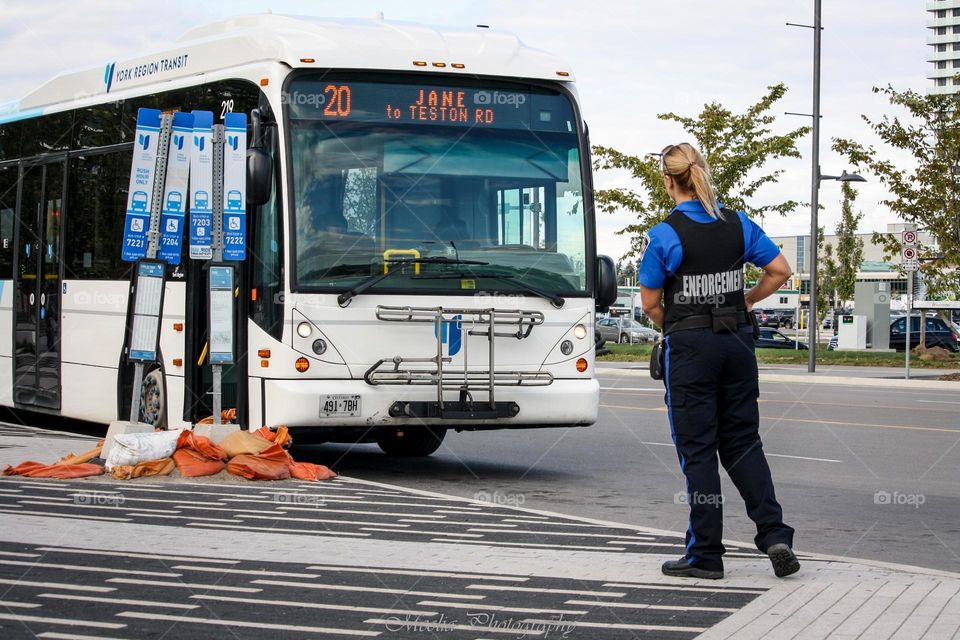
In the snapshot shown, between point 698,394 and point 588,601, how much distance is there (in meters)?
1.13

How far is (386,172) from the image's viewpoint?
10.6 metres

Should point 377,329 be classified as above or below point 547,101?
below

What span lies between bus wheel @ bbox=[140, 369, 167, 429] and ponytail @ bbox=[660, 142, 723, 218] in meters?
6.73

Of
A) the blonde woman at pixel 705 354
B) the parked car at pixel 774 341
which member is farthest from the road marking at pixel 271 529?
the parked car at pixel 774 341

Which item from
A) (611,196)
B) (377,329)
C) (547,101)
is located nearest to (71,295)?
(377,329)

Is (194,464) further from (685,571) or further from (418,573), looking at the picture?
(685,571)

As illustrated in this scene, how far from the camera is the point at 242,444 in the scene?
1005cm

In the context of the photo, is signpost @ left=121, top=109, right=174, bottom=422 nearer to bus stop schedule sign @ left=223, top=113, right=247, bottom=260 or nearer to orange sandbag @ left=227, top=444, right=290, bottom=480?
bus stop schedule sign @ left=223, top=113, right=247, bottom=260

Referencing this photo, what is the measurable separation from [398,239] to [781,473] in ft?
Result: 13.2

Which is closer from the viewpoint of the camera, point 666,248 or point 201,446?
point 666,248

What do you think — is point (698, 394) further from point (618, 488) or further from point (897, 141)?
point (897, 141)

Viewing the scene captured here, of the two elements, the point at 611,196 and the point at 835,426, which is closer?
the point at 835,426

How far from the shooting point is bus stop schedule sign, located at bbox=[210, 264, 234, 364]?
10.4 metres

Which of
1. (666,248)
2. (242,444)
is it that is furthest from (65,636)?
(242,444)
